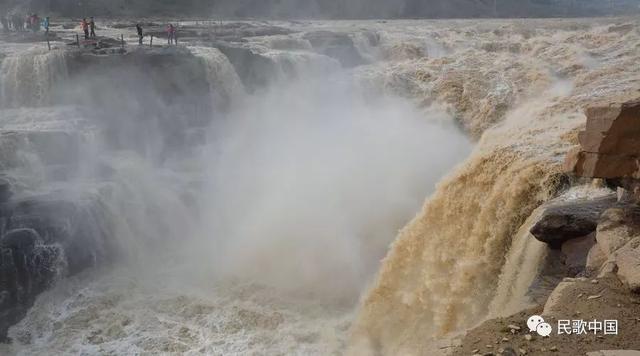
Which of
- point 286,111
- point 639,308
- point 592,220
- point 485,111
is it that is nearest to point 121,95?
point 286,111

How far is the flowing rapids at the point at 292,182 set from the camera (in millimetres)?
7035

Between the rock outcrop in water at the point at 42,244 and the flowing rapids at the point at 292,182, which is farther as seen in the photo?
the rock outcrop in water at the point at 42,244

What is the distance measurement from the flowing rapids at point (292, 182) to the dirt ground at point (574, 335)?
1.82 ft

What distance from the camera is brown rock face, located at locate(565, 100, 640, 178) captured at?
497 cm

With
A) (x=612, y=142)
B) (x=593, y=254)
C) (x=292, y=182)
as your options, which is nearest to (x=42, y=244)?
(x=292, y=182)

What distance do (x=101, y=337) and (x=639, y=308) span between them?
7121 millimetres

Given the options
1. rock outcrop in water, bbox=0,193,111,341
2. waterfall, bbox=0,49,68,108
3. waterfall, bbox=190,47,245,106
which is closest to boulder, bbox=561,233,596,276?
rock outcrop in water, bbox=0,193,111,341

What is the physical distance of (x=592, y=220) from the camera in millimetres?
5535

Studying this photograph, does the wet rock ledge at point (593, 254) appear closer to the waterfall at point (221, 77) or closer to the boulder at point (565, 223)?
the boulder at point (565, 223)

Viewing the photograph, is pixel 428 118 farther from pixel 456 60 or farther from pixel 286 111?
pixel 286 111

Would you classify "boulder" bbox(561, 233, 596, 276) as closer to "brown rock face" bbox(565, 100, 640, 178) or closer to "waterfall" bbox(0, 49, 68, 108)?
"brown rock face" bbox(565, 100, 640, 178)

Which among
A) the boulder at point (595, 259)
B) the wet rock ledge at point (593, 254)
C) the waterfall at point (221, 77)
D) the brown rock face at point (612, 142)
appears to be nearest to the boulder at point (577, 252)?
the wet rock ledge at point (593, 254)

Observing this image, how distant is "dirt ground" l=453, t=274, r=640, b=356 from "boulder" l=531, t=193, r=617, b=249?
73cm

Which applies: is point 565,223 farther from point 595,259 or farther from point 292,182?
point 292,182
